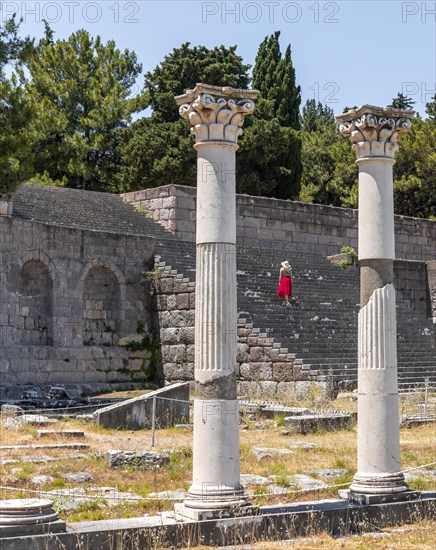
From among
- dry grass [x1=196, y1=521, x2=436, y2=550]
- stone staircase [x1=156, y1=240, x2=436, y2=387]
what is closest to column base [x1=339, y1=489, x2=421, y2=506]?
dry grass [x1=196, y1=521, x2=436, y2=550]

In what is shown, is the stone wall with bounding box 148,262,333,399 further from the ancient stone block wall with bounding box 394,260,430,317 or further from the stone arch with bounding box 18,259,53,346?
the ancient stone block wall with bounding box 394,260,430,317

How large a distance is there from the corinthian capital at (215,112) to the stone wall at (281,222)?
53.4 ft

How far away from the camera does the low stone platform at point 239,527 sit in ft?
26.1

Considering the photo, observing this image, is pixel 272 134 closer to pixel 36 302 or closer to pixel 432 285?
pixel 432 285

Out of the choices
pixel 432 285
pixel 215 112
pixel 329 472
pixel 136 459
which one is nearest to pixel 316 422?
pixel 329 472

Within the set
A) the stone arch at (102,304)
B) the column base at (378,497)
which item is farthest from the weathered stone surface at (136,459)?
the stone arch at (102,304)

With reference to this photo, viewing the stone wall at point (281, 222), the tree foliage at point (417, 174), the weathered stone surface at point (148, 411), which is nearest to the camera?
the weathered stone surface at point (148, 411)

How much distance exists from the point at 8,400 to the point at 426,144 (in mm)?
26731

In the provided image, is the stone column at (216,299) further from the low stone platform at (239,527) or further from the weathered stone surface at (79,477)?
the weathered stone surface at (79,477)

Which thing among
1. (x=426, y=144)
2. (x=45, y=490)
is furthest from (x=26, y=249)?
(x=426, y=144)

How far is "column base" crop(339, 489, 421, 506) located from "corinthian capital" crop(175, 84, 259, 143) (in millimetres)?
3632

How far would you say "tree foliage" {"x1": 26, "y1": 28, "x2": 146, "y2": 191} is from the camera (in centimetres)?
3778

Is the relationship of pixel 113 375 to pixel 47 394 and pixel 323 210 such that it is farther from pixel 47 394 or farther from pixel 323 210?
pixel 323 210

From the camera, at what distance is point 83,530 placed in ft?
26.5
